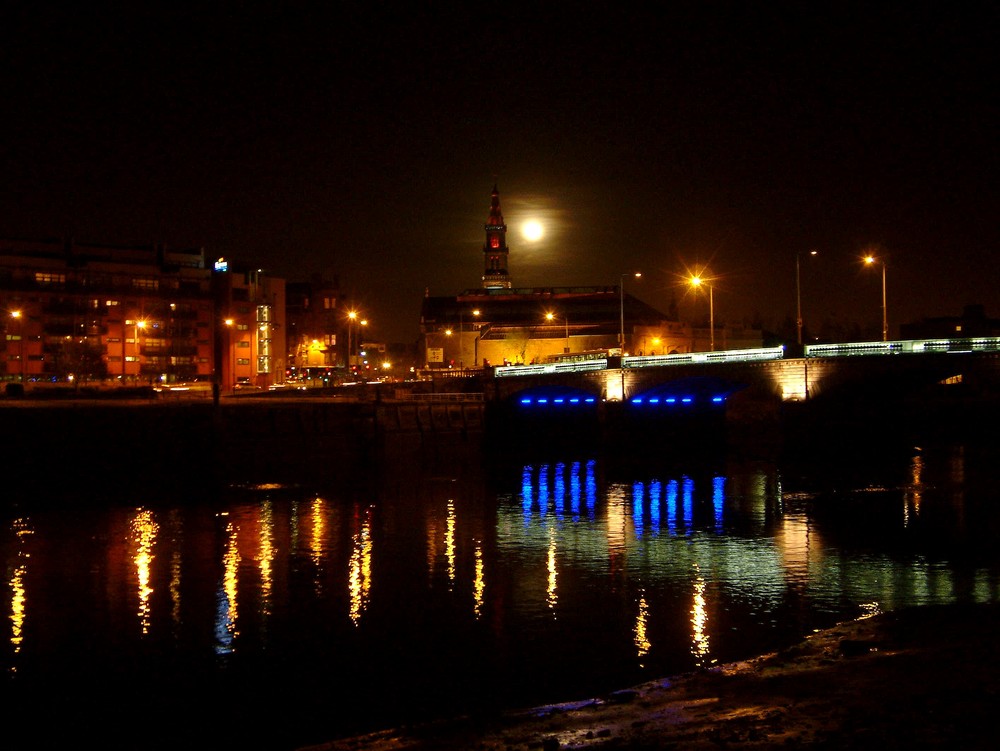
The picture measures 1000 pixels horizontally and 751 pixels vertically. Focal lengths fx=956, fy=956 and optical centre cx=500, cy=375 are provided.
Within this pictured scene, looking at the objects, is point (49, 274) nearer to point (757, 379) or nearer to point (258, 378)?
point (258, 378)

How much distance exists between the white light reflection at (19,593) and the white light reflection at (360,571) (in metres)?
9.74

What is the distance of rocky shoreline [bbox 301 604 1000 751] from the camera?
15.4 metres

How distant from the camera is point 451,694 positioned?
23125mm

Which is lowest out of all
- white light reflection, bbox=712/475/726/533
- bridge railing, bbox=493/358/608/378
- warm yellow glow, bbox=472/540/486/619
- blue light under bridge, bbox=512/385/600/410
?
warm yellow glow, bbox=472/540/486/619

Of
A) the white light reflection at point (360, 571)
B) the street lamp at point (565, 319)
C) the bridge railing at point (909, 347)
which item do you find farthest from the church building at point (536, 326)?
the white light reflection at point (360, 571)

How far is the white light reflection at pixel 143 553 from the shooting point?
3122 centimetres

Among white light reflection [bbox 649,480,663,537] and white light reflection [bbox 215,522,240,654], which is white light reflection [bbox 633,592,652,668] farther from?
white light reflection [bbox 649,480,663,537]

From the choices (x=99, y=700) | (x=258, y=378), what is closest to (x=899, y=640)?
(x=99, y=700)

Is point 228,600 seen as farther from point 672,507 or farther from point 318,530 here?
point 672,507

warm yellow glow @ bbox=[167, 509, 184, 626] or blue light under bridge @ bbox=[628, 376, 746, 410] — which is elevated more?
blue light under bridge @ bbox=[628, 376, 746, 410]

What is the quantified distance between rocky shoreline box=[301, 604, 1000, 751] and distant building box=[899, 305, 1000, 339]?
477 feet

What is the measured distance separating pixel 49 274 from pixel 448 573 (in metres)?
104

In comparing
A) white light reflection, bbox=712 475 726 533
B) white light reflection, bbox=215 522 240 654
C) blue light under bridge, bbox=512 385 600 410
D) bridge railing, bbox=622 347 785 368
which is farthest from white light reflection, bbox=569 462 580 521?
white light reflection, bbox=215 522 240 654

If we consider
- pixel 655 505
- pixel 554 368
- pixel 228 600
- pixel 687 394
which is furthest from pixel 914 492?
pixel 554 368
